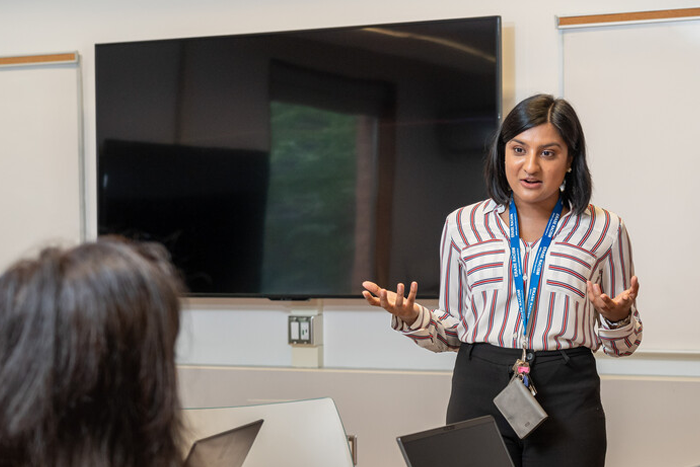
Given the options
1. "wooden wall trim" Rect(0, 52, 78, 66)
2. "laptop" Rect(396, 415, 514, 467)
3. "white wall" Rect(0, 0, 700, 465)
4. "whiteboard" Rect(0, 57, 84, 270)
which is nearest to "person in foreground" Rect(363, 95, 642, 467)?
"laptop" Rect(396, 415, 514, 467)

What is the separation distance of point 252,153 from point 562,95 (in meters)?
1.38

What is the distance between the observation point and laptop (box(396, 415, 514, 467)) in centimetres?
151

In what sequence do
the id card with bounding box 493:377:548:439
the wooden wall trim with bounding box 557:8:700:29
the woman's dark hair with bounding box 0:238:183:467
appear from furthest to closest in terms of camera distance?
the wooden wall trim with bounding box 557:8:700:29 → the id card with bounding box 493:377:548:439 → the woman's dark hair with bounding box 0:238:183:467

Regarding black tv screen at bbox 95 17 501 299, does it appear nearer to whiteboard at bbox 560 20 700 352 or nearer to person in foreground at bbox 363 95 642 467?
whiteboard at bbox 560 20 700 352

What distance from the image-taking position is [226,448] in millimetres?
1358

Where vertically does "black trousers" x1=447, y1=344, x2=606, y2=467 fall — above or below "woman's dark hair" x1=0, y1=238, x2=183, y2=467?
below

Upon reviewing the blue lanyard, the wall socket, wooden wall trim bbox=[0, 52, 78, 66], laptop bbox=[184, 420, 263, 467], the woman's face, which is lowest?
the wall socket

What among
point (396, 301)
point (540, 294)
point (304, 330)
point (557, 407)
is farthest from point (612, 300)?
point (304, 330)

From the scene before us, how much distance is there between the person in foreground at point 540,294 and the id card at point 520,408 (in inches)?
2.2

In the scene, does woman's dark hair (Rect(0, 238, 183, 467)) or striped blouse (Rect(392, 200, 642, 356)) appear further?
striped blouse (Rect(392, 200, 642, 356))

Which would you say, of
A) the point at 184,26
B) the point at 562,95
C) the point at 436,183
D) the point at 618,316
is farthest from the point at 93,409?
the point at 184,26

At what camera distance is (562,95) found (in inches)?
128

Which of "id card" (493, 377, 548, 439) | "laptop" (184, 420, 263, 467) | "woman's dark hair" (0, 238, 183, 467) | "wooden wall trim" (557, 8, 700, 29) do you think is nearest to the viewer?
"woman's dark hair" (0, 238, 183, 467)

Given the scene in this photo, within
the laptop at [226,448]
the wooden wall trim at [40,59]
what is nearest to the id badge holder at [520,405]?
the laptop at [226,448]
